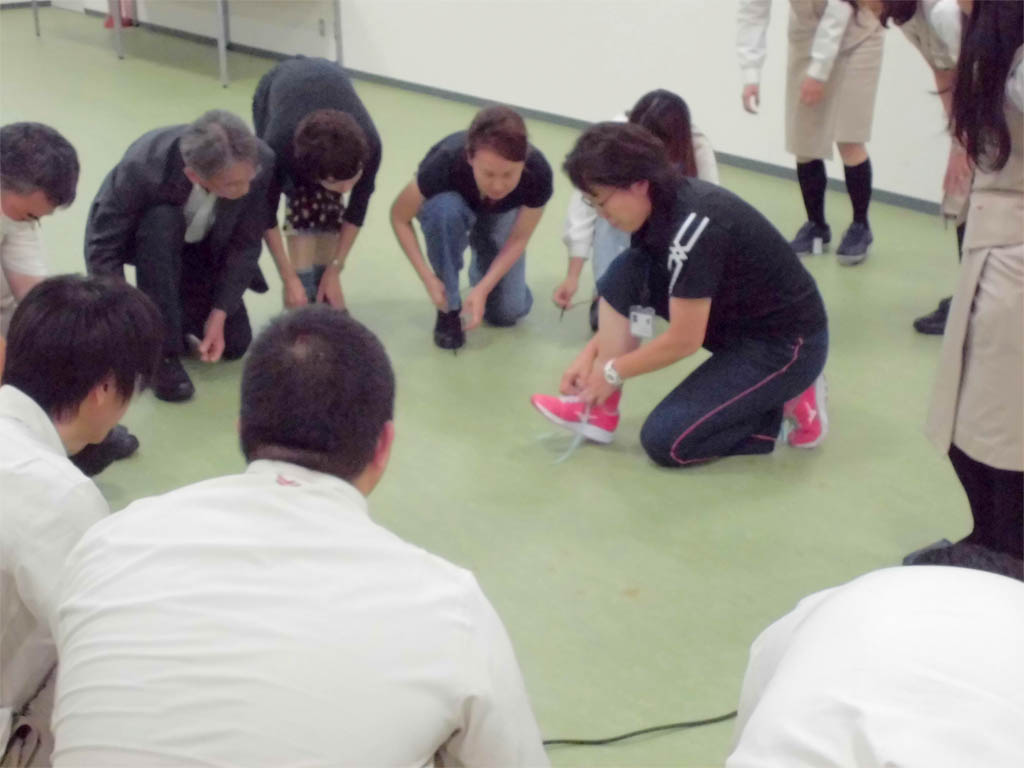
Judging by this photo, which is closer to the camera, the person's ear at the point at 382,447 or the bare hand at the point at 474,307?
the person's ear at the point at 382,447

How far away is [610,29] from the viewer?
5262mm

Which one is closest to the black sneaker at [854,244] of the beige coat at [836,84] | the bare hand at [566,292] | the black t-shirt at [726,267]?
the beige coat at [836,84]

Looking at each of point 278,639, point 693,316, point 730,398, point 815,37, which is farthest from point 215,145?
point 815,37

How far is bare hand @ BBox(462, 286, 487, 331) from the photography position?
315cm

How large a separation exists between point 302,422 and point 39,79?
5.65 metres

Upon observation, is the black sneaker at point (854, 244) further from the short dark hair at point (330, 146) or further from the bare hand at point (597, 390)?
the short dark hair at point (330, 146)

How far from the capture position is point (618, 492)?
2.58m

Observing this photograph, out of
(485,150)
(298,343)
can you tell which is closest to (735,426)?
(485,150)

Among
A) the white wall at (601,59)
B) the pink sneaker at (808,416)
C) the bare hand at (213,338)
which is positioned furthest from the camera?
the white wall at (601,59)

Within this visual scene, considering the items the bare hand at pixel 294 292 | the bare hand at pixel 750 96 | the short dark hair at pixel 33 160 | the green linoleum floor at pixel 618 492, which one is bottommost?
the green linoleum floor at pixel 618 492

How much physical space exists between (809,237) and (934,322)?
0.69m

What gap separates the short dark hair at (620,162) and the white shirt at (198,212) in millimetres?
976

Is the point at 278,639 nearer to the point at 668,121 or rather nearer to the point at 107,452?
the point at 107,452

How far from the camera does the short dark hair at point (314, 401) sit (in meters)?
1.19
